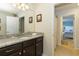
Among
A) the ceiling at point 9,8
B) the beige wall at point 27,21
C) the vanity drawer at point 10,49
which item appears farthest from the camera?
the beige wall at point 27,21

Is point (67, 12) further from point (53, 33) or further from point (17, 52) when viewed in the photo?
point (17, 52)

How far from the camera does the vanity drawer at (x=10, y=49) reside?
1.28 meters

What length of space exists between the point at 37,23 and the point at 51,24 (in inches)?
9.4

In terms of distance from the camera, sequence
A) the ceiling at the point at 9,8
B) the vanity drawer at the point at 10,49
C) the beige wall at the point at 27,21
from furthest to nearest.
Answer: the beige wall at the point at 27,21 < the ceiling at the point at 9,8 < the vanity drawer at the point at 10,49

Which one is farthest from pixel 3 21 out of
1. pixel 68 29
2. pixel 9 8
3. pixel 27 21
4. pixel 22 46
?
pixel 68 29

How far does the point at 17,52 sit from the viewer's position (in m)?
1.51

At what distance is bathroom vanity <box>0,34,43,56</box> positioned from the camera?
1324 millimetres

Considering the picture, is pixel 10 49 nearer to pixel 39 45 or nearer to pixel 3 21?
pixel 3 21

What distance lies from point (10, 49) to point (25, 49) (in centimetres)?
37

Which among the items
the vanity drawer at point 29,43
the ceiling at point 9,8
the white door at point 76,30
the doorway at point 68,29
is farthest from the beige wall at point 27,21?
the white door at point 76,30

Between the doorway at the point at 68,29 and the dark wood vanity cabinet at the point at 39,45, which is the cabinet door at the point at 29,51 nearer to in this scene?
the dark wood vanity cabinet at the point at 39,45

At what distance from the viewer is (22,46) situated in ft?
5.35

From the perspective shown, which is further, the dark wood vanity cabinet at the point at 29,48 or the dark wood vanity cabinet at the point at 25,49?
the dark wood vanity cabinet at the point at 29,48

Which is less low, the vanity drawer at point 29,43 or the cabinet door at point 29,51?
the vanity drawer at point 29,43
